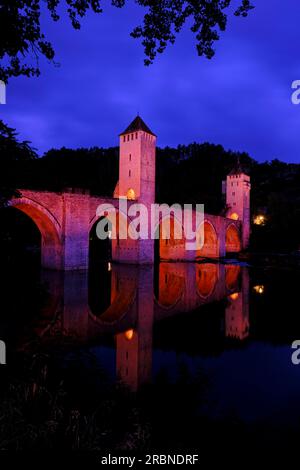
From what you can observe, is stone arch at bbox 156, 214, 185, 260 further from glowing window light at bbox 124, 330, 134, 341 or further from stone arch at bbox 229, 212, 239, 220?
glowing window light at bbox 124, 330, 134, 341

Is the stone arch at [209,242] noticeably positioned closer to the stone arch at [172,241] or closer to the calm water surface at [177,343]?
the stone arch at [172,241]

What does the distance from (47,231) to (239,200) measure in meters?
34.2

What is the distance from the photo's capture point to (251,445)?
13.1 ft

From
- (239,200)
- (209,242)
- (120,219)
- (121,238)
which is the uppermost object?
(239,200)

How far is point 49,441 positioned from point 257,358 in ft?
17.6

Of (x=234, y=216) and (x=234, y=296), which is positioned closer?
(x=234, y=296)

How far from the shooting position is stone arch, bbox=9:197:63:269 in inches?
794

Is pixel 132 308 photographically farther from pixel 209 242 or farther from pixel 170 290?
pixel 209 242

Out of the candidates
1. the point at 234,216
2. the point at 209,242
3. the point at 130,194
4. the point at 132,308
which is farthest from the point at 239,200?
the point at 132,308

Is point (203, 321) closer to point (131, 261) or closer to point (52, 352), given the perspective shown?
point (52, 352)

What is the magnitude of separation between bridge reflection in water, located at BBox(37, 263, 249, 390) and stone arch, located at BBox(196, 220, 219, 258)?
61.6 feet

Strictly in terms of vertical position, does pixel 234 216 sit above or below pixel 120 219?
above

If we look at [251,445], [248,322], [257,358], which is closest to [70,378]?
[251,445]

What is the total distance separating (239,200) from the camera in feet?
161
